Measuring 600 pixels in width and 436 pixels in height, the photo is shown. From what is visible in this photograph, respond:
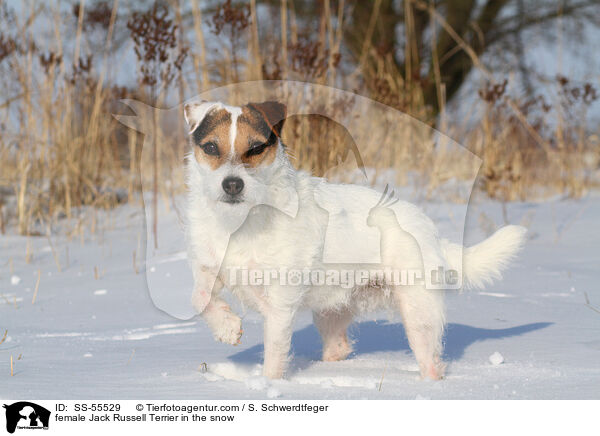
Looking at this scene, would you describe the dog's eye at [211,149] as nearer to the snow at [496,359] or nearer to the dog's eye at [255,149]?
the dog's eye at [255,149]

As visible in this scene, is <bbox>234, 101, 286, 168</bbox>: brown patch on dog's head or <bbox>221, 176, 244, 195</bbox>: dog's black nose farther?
<bbox>234, 101, 286, 168</bbox>: brown patch on dog's head

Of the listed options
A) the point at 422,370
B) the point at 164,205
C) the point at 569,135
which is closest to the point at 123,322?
the point at 422,370

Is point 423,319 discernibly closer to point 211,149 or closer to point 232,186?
point 232,186

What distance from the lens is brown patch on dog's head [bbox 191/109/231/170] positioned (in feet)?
8.77

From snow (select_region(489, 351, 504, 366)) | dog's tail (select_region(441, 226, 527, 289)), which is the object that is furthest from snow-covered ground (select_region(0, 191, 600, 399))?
dog's tail (select_region(441, 226, 527, 289))

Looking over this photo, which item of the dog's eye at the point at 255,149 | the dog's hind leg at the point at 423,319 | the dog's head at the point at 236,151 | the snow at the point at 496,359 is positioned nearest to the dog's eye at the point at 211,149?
the dog's head at the point at 236,151

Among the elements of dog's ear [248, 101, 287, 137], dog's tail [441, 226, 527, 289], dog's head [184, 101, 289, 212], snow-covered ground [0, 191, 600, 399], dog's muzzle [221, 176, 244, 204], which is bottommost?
snow-covered ground [0, 191, 600, 399]

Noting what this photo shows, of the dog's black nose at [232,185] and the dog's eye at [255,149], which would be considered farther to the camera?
the dog's eye at [255,149]

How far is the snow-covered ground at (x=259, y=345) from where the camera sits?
7.96 ft

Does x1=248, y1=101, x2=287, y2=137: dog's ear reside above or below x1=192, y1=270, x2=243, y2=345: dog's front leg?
above

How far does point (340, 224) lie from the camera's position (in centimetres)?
296

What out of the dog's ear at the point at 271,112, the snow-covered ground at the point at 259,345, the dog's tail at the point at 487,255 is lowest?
the snow-covered ground at the point at 259,345
